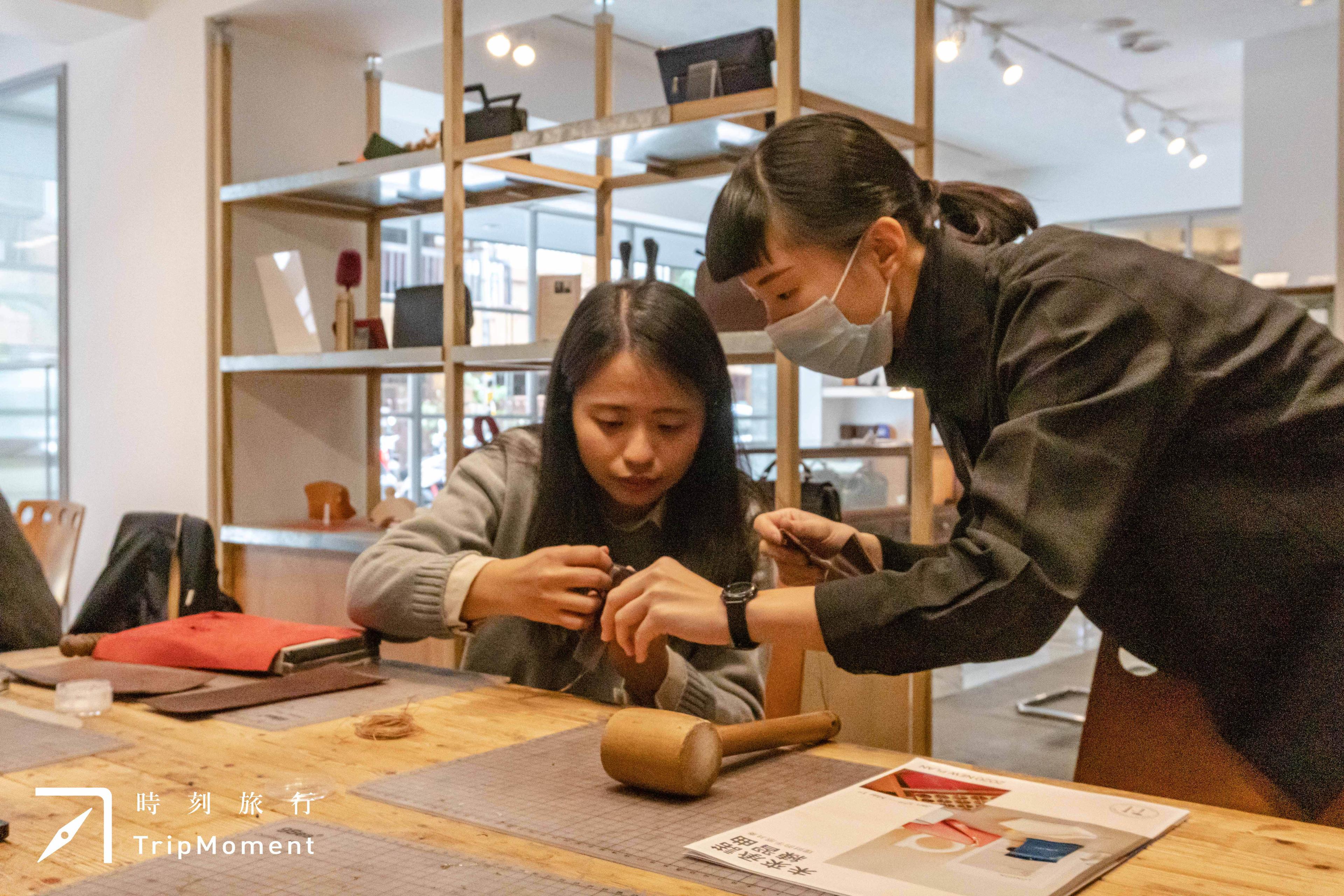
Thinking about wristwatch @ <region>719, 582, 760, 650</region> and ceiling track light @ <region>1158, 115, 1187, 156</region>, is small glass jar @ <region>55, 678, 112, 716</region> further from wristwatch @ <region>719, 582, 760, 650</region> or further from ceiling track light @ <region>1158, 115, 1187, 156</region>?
ceiling track light @ <region>1158, 115, 1187, 156</region>

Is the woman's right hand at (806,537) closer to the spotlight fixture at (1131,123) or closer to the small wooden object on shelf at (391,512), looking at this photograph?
the small wooden object on shelf at (391,512)

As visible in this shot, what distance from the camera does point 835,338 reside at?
1.33 m

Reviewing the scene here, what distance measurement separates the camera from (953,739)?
402 centimetres

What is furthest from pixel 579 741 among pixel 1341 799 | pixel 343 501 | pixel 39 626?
pixel 343 501

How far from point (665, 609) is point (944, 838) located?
1.15 feet

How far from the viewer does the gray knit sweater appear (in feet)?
4.94

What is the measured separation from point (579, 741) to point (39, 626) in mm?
1248

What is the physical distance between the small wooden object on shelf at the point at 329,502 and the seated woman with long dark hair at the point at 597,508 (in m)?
1.76

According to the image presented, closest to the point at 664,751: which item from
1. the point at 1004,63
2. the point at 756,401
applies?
the point at 1004,63

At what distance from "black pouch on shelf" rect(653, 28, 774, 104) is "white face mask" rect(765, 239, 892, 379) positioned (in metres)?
1.18

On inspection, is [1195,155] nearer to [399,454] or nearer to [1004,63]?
[1004,63]

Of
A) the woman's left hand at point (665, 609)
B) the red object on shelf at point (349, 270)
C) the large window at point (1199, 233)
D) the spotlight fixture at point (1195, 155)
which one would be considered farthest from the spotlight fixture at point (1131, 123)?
the woman's left hand at point (665, 609)

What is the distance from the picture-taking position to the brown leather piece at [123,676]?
1424 mm

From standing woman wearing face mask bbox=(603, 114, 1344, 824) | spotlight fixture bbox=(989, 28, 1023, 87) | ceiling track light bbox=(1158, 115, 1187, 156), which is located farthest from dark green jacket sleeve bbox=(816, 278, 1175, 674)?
ceiling track light bbox=(1158, 115, 1187, 156)
